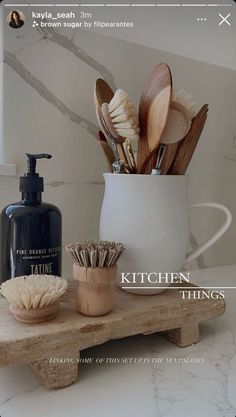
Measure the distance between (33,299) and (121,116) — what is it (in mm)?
198

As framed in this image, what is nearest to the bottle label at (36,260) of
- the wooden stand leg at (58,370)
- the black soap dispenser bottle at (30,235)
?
the black soap dispenser bottle at (30,235)

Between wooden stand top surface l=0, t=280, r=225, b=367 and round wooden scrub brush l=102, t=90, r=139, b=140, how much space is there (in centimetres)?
18

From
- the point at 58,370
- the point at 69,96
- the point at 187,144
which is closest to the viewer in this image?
the point at 58,370

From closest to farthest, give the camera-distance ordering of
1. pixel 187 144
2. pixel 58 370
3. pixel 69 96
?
pixel 58 370, pixel 187 144, pixel 69 96

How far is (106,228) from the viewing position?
41 cm

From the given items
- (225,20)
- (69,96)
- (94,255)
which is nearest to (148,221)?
(94,255)

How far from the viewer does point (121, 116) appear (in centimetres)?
38

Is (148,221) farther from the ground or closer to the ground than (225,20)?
closer to the ground

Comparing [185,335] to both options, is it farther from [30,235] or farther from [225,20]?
[225,20]

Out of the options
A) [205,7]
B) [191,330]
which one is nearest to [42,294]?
[191,330]

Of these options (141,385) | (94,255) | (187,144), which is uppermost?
(187,144)

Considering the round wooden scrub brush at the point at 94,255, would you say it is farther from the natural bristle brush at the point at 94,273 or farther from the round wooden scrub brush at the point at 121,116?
the round wooden scrub brush at the point at 121,116

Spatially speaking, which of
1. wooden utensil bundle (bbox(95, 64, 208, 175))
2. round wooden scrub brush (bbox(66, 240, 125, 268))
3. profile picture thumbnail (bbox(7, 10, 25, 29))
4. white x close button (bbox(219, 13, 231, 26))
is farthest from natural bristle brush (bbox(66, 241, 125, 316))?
white x close button (bbox(219, 13, 231, 26))

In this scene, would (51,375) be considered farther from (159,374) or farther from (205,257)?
(205,257)
